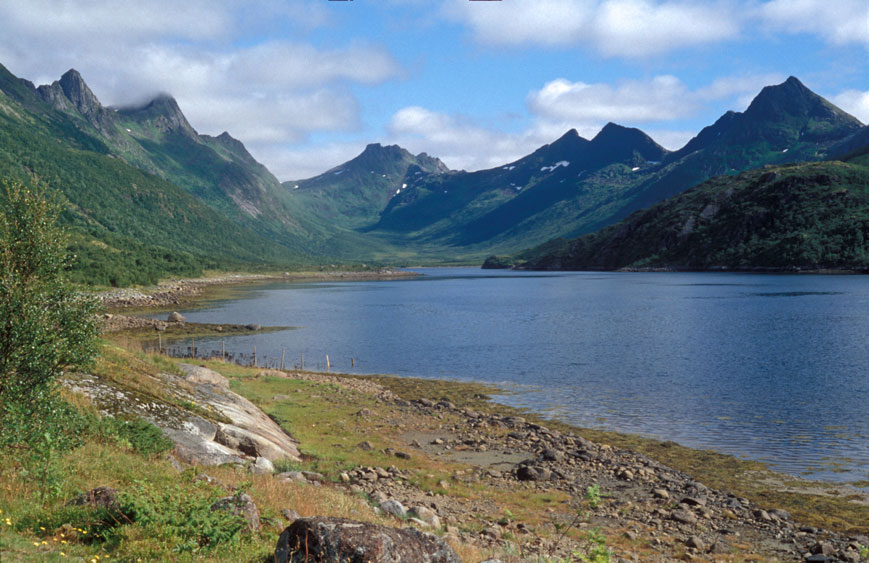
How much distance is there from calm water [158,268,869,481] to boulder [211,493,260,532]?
96.4 feet

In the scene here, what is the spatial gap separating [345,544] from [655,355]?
64415mm

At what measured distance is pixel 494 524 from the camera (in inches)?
829

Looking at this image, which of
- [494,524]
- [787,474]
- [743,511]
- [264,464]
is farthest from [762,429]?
[264,464]

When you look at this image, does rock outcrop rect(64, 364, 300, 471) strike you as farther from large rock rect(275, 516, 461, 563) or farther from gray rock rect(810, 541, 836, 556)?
gray rock rect(810, 541, 836, 556)

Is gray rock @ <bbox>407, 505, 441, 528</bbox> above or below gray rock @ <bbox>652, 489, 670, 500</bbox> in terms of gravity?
above

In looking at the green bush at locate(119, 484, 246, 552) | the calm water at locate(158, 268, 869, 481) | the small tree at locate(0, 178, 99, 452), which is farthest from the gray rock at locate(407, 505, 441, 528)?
the calm water at locate(158, 268, 869, 481)

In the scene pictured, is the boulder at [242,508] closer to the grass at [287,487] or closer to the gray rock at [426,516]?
the grass at [287,487]

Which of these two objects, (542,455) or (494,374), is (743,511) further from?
(494,374)

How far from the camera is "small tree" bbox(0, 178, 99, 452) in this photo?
14.4 metres

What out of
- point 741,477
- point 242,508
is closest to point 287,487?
point 242,508

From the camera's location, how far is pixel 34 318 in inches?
593

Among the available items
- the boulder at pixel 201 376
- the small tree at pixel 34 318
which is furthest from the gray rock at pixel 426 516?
the boulder at pixel 201 376

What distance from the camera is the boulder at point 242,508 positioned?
11617mm

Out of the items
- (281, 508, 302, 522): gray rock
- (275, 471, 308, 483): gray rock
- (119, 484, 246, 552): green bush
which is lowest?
(275, 471, 308, 483): gray rock
